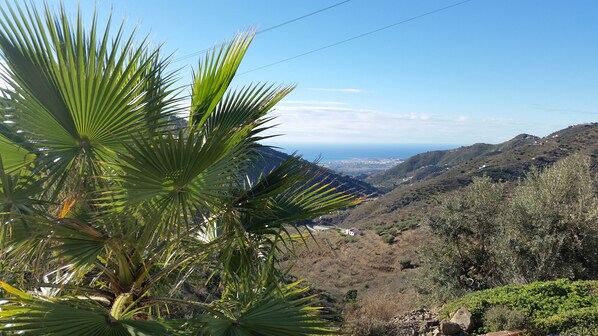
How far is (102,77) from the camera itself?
2.65 metres

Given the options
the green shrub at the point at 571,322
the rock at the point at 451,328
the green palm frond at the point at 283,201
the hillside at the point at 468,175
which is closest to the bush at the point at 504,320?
the green shrub at the point at 571,322

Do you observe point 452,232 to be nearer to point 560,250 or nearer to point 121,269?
point 560,250

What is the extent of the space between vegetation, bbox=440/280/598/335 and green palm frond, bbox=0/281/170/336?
6.54 meters

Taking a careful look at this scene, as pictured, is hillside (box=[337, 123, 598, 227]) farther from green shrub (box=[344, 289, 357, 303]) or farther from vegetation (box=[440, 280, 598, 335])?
vegetation (box=[440, 280, 598, 335])

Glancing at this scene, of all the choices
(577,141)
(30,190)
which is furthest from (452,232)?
(577,141)

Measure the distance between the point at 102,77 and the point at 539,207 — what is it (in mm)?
12701

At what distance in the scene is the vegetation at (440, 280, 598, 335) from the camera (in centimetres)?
686

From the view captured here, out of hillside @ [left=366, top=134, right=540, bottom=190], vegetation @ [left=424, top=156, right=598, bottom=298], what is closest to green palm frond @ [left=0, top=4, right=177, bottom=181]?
vegetation @ [left=424, top=156, right=598, bottom=298]

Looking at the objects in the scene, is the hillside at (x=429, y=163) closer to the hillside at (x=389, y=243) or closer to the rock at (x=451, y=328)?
the hillside at (x=389, y=243)

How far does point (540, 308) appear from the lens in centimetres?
764

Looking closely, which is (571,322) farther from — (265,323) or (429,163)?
(429,163)

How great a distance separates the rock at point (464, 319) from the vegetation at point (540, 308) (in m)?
0.13

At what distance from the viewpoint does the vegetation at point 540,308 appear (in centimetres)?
686

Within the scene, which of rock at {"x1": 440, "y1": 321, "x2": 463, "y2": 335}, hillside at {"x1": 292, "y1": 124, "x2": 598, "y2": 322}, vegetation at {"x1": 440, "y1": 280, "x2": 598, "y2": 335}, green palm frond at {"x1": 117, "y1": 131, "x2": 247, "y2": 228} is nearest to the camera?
green palm frond at {"x1": 117, "y1": 131, "x2": 247, "y2": 228}
